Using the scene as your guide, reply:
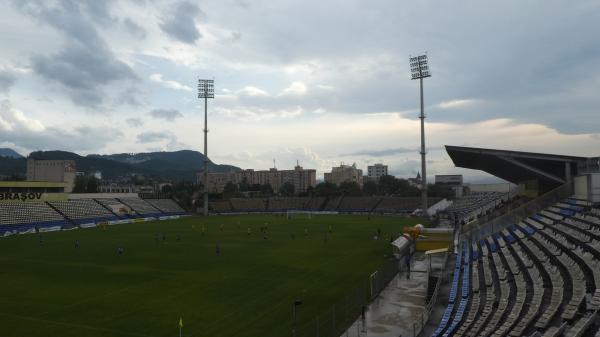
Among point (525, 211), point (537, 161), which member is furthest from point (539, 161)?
point (525, 211)

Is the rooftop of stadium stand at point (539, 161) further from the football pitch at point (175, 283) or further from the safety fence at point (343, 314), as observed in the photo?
the safety fence at point (343, 314)

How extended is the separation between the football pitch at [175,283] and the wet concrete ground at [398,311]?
2.43 m

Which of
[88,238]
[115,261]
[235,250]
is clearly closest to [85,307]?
[115,261]

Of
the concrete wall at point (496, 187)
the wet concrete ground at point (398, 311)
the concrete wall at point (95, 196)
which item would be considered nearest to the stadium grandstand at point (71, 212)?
the concrete wall at point (95, 196)

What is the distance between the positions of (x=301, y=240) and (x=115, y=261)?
801 inches

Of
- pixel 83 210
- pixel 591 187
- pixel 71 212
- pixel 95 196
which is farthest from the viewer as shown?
pixel 95 196

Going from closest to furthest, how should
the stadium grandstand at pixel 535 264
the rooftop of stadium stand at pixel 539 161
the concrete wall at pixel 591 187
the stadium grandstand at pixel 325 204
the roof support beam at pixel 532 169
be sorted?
the stadium grandstand at pixel 535 264
the concrete wall at pixel 591 187
the rooftop of stadium stand at pixel 539 161
the roof support beam at pixel 532 169
the stadium grandstand at pixel 325 204

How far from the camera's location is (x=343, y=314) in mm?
20797

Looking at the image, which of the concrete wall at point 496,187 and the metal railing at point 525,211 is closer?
the metal railing at point 525,211

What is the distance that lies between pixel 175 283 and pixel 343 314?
12570 millimetres

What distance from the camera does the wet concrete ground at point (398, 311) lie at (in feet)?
61.9

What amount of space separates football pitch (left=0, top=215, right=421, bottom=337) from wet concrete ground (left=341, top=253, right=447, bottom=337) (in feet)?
7.98

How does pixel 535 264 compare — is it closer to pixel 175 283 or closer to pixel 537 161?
pixel 537 161

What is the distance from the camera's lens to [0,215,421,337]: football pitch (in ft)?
66.7
